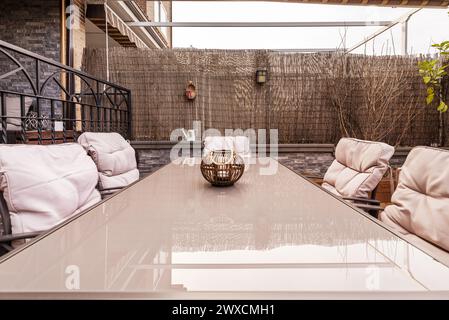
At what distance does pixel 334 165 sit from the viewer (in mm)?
2355

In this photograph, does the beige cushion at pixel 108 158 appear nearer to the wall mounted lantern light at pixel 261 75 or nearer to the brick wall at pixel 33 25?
the wall mounted lantern light at pixel 261 75

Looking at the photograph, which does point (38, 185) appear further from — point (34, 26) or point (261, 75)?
point (34, 26)

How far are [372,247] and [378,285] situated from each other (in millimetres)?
191

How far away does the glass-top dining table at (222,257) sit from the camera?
21.7 inches

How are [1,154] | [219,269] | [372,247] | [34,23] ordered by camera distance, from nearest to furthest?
[219,269] → [372,247] → [1,154] → [34,23]

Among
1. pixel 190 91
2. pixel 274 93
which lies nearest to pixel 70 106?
pixel 190 91

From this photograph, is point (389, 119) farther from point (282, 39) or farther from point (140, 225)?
point (140, 225)

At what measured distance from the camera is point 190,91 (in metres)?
4.99

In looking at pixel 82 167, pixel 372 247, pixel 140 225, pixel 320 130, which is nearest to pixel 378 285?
pixel 372 247

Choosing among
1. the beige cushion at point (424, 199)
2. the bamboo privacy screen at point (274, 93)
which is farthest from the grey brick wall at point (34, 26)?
the beige cushion at point (424, 199)

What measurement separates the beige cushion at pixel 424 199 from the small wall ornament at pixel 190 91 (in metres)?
3.77

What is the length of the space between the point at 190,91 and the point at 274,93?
1218 millimetres

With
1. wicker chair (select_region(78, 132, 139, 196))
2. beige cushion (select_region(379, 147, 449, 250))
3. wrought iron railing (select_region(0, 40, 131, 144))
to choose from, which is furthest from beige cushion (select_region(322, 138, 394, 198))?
wrought iron railing (select_region(0, 40, 131, 144))

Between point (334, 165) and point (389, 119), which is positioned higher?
point (389, 119)
